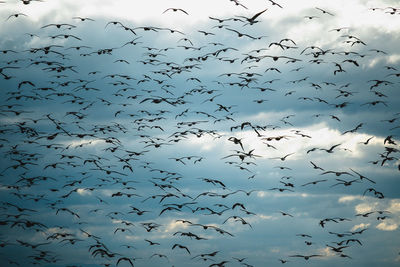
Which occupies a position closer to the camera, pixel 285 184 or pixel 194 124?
pixel 285 184

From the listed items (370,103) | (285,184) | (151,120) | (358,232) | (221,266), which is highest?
(151,120)

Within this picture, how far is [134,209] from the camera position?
4000 cm

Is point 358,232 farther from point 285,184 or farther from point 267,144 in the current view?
point 267,144

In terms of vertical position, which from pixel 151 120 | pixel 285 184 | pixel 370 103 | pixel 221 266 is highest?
pixel 151 120

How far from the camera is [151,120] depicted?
50.5 metres

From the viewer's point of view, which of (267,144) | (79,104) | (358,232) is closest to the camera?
(267,144)

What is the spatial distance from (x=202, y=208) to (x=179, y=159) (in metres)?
8.96

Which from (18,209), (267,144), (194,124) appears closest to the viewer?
(267,144)

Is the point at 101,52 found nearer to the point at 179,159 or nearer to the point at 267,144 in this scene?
the point at 179,159

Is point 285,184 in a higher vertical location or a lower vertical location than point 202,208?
higher

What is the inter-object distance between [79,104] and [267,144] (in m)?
29.0

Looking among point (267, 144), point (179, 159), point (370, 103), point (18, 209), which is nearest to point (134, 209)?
point (179, 159)

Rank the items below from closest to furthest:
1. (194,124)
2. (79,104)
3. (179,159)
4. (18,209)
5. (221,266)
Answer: (221,266), (18,209), (179,159), (194,124), (79,104)

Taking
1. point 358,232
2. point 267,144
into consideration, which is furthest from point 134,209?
point 358,232
